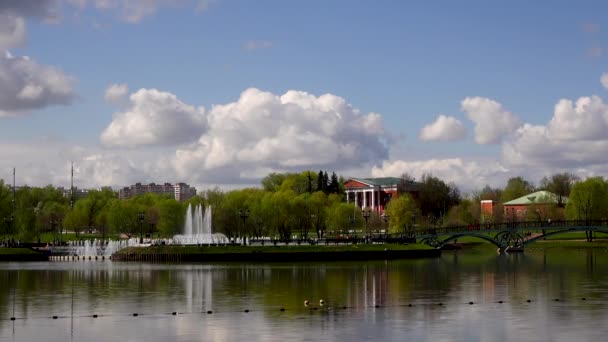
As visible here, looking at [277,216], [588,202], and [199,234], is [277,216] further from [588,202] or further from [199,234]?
[588,202]

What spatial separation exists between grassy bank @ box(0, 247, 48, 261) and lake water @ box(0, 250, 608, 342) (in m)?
28.4

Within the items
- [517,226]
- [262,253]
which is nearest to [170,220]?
[262,253]

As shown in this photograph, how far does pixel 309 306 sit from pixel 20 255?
7681cm

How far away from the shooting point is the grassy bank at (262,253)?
110 m

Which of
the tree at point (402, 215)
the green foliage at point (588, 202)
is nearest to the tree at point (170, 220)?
the tree at point (402, 215)

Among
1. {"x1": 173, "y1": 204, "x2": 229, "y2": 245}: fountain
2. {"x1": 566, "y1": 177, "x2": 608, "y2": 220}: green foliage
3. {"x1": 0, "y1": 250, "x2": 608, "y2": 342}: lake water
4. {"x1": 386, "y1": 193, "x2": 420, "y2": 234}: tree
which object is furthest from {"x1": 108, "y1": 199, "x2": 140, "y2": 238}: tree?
{"x1": 0, "y1": 250, "x2": 608, "y2": 342}: lake water

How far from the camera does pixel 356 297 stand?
5841 cm

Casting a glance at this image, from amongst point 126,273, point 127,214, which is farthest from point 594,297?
point 127,214

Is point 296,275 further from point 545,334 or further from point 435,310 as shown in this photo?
point 545,334

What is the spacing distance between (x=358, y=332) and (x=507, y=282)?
107ft

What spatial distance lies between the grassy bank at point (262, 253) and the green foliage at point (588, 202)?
5246cm

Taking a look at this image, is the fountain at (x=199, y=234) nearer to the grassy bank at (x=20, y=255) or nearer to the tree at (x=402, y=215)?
the grassy bank at (x=20, y=255)

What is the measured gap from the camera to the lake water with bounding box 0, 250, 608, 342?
41.5 m

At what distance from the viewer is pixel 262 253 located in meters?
110
